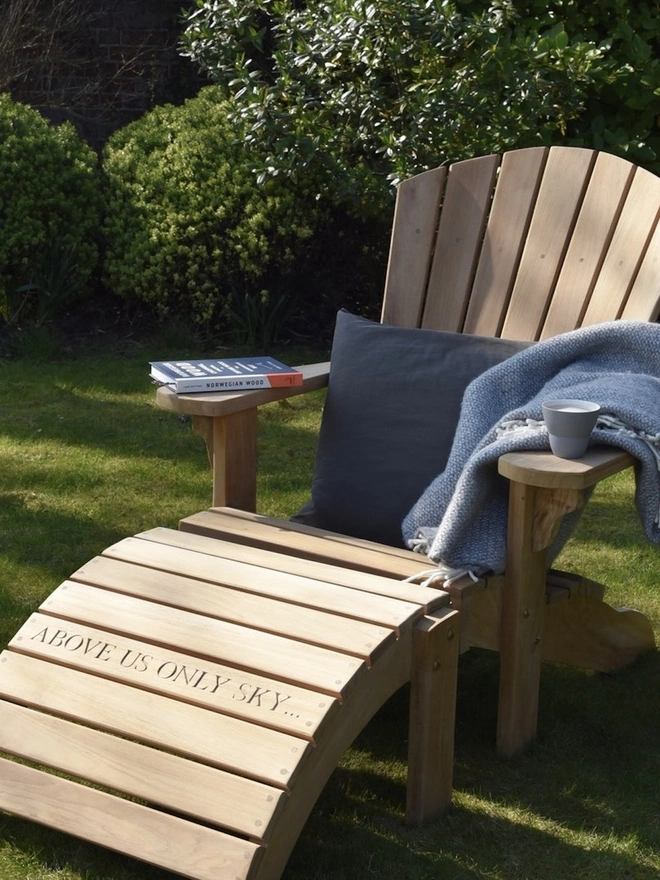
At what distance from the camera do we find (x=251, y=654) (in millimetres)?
2051

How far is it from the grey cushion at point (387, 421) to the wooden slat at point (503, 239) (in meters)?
0.28

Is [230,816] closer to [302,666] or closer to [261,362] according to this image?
[302,666]

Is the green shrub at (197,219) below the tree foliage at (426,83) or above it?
below

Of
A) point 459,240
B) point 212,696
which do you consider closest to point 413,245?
point 459,240

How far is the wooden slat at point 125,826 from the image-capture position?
1.85 meters

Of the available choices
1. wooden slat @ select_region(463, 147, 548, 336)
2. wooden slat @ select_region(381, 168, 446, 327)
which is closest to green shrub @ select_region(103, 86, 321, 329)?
wooden slat @ select_region(381, 168, 446, 327)

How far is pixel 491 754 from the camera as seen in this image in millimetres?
2455

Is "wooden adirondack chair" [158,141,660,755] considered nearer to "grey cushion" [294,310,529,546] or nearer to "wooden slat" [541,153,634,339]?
"wooden slat" [541,153,634,339]

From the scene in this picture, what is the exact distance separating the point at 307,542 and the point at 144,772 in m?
0.66

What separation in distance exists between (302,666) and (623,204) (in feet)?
4.80

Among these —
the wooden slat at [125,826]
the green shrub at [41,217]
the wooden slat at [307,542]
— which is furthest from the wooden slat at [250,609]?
the green shrub at [41,217]

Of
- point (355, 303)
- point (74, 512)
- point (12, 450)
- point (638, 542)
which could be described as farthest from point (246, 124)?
point (638, 542)

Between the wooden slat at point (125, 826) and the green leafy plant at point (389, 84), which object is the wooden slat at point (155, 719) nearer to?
the wooden slat at point (125, 826)

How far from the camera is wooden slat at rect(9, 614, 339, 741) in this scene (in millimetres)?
1934
